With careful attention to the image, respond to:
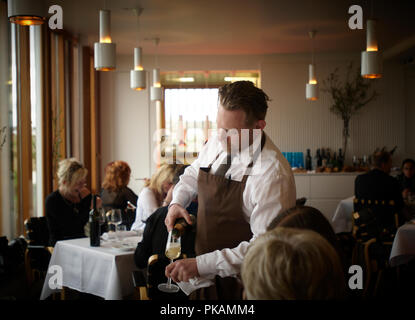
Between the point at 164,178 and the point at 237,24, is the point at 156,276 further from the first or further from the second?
the point at 237,24

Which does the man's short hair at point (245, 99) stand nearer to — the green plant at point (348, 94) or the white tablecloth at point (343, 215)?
the white tablecloth at point (343, 215)

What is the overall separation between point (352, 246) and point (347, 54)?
14.3 feet

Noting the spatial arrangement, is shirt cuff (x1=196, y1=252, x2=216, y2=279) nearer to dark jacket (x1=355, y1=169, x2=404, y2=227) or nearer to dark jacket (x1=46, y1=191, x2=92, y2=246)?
dark jacket (x1=46, y1=191, x2=92, y2=246)

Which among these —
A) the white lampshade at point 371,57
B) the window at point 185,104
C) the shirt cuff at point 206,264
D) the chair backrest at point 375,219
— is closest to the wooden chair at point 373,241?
the chair backrest at point 375,219

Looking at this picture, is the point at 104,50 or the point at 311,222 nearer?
the point at 311,222

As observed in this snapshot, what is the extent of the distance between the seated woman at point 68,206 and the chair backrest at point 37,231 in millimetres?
192

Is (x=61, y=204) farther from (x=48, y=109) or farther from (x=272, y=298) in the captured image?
(x=272, y=298)

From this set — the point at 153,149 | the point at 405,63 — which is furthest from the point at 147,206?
the point at 405,63

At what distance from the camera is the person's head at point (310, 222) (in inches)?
43.2

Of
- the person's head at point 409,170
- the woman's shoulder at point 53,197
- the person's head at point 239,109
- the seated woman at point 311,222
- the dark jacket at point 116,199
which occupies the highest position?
the person's head at point 239,109

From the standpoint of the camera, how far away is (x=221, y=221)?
1.49 metres

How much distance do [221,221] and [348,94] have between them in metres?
6.73

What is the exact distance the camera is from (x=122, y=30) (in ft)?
20.1

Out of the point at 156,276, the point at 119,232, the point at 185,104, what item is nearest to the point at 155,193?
the point at 119,232
